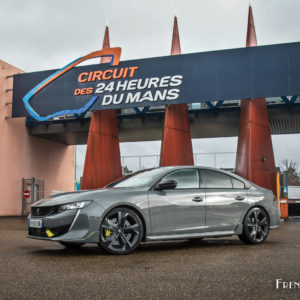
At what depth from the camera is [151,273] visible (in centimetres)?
504

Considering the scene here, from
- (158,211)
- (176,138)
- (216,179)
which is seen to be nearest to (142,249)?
(158,211)

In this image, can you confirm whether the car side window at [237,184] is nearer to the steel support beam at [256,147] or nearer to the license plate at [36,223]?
the license plate at [36,223]

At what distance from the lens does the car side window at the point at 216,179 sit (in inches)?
313

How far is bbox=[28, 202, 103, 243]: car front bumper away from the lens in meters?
6.48

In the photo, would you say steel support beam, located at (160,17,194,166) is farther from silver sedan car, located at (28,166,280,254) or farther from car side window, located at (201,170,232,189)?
car side window, located at (201,170,232,189)

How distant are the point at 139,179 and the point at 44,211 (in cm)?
170

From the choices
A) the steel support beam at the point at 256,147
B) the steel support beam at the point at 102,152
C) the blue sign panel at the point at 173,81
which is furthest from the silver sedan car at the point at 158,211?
the steel support beam at the point at 102,152

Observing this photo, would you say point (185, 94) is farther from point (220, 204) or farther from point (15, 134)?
point (220, 204)

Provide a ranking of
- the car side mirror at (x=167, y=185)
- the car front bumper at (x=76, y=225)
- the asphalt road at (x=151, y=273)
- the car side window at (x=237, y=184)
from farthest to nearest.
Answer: the car side window at (x=237, y=184)
the car side mirror at (x=167, y=185)
the car front bumper at (x=76, y=225)
the asphalt road at (x=151, y=273)

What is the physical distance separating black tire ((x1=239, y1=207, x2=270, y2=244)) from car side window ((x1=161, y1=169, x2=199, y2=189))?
3.85 ft

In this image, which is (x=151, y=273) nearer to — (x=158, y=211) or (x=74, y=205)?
(x=74, y=205)

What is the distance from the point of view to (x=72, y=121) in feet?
92.6

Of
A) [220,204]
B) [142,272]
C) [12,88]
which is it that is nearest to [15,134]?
[12,88]

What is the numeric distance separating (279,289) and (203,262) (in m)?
1.77
